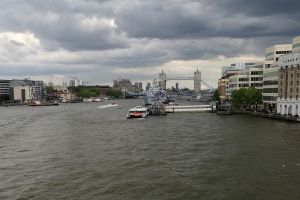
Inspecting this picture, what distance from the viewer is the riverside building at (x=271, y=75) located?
101 m

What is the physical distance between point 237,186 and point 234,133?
30.1m

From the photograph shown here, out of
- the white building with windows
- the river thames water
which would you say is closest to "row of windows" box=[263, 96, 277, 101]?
the white building with windows

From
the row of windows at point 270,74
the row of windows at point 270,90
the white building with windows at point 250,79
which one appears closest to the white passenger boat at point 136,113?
the row of windows at point 270,90

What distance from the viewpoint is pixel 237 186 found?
2914 centimetres

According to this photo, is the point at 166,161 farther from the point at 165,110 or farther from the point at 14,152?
the point at 165,110

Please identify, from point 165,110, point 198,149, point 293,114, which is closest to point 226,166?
point 198,149

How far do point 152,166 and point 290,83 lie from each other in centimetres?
6078

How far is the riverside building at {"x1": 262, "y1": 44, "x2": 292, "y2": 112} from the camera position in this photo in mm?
100550

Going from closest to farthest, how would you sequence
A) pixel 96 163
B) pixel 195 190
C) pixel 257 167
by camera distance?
pixel 195 190 → pixel 257 167 → pixel 96 163

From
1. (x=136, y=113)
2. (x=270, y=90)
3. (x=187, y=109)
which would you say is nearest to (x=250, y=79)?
(x=270, y=90)

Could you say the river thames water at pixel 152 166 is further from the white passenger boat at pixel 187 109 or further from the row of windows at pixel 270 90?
the white passenger boat at pixel 187 109

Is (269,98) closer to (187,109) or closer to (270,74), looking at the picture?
(270,74)

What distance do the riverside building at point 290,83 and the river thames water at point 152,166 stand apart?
2977cm

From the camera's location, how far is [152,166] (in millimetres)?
36094
